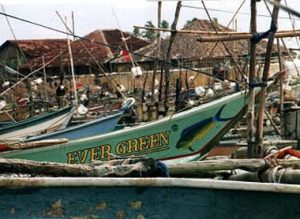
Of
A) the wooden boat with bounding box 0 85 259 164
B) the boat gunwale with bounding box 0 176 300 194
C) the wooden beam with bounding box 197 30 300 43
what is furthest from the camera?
the wooden boat with bounding box 0 85 259 164

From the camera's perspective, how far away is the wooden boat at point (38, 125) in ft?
38.1

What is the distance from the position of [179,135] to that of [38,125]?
3.93 meters

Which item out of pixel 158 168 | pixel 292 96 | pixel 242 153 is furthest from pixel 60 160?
pixel 292 96

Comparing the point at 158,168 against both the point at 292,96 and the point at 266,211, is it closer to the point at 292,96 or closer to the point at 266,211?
the point at 266,211

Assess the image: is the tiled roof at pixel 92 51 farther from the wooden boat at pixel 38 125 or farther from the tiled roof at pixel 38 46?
the wooden boat at pixel 38 125

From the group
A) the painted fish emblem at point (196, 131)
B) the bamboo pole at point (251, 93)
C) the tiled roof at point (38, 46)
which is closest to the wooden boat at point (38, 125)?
the painted fish emblem at point (196, 131)

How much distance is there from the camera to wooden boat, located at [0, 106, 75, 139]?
11617mm

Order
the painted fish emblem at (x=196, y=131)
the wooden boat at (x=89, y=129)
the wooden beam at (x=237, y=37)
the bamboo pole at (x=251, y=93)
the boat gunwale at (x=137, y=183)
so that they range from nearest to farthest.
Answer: the boat gunwale at (x=137, y=183) < the bamboo pole at (x=251, y=93) < the wooden beam at (x=237, y=37) < the painted fish emblem at (x=196, y=131) < the wooden boat at (x=89, y=129)

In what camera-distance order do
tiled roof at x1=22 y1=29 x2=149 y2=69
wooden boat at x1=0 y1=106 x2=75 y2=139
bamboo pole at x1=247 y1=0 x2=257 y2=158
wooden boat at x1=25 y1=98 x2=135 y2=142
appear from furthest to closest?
1. tiled roof at x1=22 y1=29 x2=149 y2=69
2. wooden boat at x1=0 y1=106 x2=75 y2=139
3. wooden boat at x1=25 y1=98 x2=135 y2=142
4. bamboo pole at x1=247 y1=0 x2=257 y2=158

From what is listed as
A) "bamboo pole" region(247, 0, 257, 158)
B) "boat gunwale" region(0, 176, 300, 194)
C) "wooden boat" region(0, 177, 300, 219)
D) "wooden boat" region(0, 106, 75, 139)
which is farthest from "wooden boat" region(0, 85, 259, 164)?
"boat gunwale" region(0, 176, 300, 194)

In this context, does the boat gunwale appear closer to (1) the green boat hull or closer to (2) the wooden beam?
(2) the wooden beam

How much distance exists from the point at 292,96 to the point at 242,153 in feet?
21.6

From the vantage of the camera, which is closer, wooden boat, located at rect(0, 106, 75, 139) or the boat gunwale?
the boat gunwale

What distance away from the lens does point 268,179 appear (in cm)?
433
